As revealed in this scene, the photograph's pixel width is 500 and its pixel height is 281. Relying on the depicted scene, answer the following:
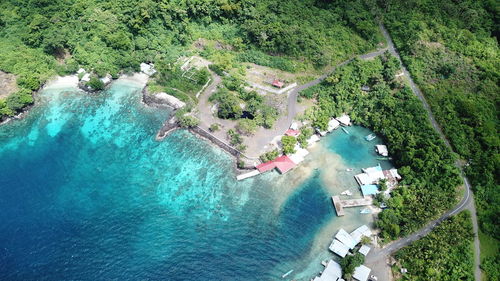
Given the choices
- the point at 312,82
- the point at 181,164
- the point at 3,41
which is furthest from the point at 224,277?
the point at 3,41

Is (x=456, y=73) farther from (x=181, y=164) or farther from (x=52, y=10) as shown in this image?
(x=52, y=10)

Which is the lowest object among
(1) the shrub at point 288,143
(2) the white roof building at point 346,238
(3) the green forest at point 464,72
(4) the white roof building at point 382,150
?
(2) the white roof building at point 346,238

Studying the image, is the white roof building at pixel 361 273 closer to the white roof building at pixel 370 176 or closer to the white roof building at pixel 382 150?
the white roof building at pixel 370 176

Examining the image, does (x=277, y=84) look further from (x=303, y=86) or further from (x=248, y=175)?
(x=248, y=175)

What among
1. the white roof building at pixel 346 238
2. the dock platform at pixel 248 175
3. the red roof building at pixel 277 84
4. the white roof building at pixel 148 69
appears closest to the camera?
the white roof building at pixel 346 238

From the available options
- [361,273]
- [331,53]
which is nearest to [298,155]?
[361,273]

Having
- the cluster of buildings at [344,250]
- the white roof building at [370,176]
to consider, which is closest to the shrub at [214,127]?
the white roof building at [370,176]

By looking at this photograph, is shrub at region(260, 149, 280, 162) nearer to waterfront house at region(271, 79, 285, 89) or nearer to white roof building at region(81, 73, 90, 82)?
waterfront house at region(271, 79, 285, 89)
